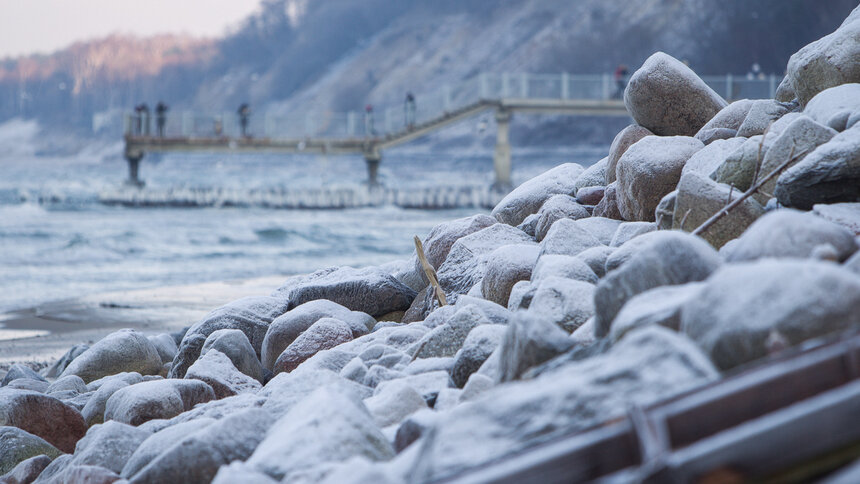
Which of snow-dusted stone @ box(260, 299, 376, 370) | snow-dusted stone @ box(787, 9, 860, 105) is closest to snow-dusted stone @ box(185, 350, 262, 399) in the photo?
snow-dusted stone @ box(260, 299, 376, 370)

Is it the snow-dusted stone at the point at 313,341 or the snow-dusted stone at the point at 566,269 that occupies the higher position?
the snow-dusted stone at the point at 566,269

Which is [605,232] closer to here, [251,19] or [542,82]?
[542,82]

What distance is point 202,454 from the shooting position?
2.83 meters

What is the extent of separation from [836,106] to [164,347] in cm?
485

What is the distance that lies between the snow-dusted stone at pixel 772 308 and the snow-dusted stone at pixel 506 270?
7.47 ft

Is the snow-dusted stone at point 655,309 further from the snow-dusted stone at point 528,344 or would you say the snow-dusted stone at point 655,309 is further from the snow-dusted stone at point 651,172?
the snow-dusted stone at point 651,172

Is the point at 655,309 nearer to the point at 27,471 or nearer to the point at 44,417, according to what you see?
the point at 27,471

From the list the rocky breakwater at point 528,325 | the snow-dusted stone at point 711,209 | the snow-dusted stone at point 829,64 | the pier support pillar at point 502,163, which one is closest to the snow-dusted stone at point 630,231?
the rocky breakwater at point 528,325

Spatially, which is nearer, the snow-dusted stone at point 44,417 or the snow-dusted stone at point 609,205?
the snow-dusted stone at point 44,417

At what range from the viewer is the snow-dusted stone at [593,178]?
235 inches

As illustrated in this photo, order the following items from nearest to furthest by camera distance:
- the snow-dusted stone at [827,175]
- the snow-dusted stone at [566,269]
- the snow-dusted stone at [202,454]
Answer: the snow-dusted stone at [202,454] → the snow-dusted stone at [827,175] → the snow-dusted stone at [566,269]

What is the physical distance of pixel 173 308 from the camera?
10875 mm

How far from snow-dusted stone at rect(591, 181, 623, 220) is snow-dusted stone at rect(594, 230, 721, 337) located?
7.83ft

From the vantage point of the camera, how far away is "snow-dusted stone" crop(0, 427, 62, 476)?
12.8 ft
